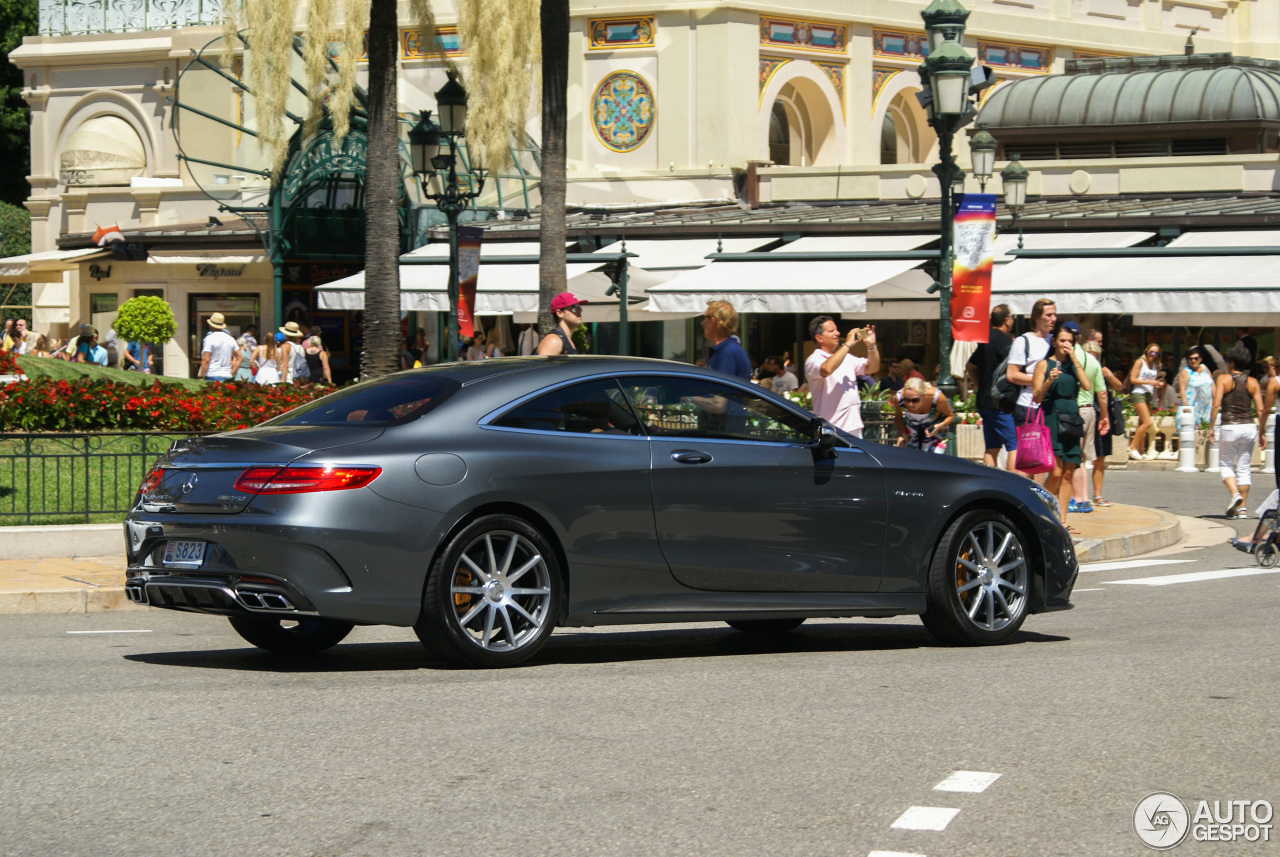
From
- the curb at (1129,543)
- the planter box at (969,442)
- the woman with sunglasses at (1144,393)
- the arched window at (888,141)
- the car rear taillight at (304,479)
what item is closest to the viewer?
the car rear taillight at (304,479)

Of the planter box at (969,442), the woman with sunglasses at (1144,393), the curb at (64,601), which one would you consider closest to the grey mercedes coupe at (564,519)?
the curb at (64,601)

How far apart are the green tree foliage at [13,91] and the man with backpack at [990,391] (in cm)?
5242

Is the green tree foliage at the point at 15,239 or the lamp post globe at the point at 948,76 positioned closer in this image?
the lamp post globe at the point at 948,76

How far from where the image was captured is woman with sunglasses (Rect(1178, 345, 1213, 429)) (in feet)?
86.0

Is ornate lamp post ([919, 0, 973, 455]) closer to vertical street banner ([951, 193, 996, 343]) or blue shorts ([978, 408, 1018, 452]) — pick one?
vertical street banner ([951, 193, 996, 343])

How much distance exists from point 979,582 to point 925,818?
3.87 meters

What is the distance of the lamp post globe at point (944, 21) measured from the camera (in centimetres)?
1689

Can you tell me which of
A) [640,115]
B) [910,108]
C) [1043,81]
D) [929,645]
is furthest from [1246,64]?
[929,645]

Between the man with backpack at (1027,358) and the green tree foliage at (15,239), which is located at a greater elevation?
the green tree foliage at (15,239)

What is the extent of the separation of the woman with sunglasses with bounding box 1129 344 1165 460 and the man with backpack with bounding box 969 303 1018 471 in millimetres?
10512

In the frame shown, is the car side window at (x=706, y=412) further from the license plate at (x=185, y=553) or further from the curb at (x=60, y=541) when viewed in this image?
the curb at (x=60, y=541)

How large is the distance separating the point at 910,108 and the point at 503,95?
21852 mm

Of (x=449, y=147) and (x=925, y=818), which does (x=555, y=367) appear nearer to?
(x=925, y=818)

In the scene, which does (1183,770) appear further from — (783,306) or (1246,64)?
(1246,64)
